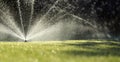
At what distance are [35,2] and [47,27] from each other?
10552 mm

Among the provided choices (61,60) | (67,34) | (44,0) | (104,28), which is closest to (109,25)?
(104,28)

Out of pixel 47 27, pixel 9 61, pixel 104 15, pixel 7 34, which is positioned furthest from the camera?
pixel 104 15

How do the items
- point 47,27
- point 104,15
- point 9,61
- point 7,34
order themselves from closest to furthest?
1. point 9,61
2. point 47,27
3. point 7,34
4. point 104,15

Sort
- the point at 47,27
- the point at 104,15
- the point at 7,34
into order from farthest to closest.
Answer: 1. the point at 104,15
2. the point at 7,34
3. the point at 47,27

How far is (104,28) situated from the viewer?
62.1 m

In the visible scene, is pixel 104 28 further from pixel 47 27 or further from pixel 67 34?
pixel 47 27

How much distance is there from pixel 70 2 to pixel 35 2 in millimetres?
7592

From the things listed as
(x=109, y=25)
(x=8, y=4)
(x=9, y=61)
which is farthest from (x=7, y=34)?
(x=9, y=61)

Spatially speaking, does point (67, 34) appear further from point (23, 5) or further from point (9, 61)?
point (9, 61)

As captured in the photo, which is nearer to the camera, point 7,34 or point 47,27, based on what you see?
point 47,27

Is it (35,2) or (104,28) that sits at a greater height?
(35,2)

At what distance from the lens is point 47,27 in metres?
54.0

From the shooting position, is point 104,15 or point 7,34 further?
point 104,15

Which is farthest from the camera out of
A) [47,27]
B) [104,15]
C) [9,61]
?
[104,15]
